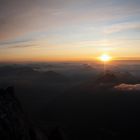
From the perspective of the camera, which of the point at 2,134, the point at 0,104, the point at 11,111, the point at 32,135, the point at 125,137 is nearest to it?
the point at 2,134

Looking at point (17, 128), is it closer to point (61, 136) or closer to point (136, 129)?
point (61, 136)

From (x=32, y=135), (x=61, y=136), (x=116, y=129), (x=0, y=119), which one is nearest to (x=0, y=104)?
(x=0, y=119)

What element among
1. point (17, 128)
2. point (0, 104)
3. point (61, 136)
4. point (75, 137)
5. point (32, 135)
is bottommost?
point (75, 137)

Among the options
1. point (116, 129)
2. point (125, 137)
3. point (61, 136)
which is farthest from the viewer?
point (116, 129)

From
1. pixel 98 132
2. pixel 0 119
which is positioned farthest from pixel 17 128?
pixel 98 132

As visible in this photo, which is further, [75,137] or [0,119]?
[75,137]

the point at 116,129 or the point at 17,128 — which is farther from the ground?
the point at 17,128

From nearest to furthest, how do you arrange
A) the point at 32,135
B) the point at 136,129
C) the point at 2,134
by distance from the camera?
the point at 2,134 < the point at 32,135 < the point at 136,129

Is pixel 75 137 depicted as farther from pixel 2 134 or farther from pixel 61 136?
pixel 2 134

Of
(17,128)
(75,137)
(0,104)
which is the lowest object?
(75,137)
